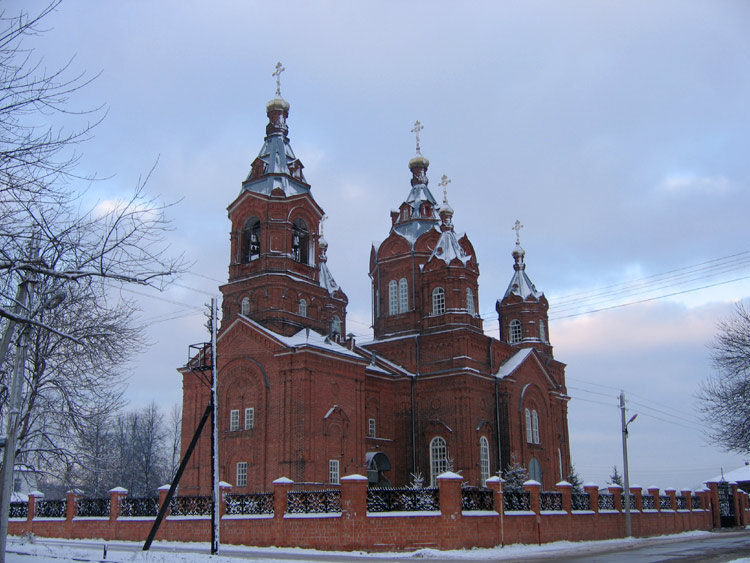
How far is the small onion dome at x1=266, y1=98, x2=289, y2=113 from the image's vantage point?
35875 millimetres

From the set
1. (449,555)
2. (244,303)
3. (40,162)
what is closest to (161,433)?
(244,303)

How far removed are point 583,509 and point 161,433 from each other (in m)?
44.6

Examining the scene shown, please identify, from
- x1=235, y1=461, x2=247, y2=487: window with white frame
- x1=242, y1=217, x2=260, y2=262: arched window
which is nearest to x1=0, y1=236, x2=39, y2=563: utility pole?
x1=235, y1=461, x2=247, y2=487: window with white frame

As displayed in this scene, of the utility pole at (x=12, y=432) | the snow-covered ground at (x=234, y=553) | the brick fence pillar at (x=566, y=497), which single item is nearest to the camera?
the utility pole at (x=12, y=432)

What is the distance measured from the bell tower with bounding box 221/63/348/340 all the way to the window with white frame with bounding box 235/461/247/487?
5.72 m

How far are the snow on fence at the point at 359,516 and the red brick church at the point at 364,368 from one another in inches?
231

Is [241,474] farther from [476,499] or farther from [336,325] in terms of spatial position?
[336,325]

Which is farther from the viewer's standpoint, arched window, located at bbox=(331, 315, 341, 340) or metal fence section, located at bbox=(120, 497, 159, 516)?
arched window, located at bbox=(331, 315, 341, 340)

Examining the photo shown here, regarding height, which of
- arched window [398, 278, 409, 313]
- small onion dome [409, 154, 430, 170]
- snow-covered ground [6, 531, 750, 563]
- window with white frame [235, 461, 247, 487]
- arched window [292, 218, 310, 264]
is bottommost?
snow-covered ground [6, 531, 750, 563]

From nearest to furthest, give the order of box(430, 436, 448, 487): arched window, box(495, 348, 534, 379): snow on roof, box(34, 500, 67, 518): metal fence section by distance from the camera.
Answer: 1. box(34, 500, 67, 518): metal fence section
2. box(430, 436, 448, 487): arched window
3. box(495, 348, 534, 379): snow on roof

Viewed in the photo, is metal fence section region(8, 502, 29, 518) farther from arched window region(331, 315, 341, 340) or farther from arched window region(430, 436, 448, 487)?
arched window region(331, 315, 341, 340)

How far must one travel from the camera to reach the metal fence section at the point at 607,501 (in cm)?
2609

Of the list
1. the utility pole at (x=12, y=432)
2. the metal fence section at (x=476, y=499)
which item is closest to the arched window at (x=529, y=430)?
the metal fence section at (x=476, y=499)

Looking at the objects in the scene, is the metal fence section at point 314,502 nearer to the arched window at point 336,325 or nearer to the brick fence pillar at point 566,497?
the brick fence pillar at point 566,497
